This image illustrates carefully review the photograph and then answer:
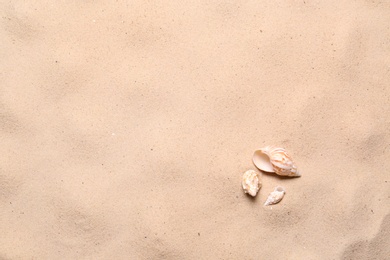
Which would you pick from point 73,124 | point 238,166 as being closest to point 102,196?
point 73,124

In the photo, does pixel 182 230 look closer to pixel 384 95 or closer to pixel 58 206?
pixel 58 206

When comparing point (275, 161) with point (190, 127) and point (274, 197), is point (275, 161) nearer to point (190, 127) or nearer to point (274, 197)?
point (274, 197)

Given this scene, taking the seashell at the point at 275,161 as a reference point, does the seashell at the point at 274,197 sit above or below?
below

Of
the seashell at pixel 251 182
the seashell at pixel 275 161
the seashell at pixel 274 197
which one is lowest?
the seashell at pixel 274 197

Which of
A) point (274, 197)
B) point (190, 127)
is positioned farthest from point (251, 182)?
point (190, 127)

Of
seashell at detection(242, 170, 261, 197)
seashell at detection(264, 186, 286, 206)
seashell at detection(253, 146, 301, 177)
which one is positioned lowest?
seashell at detection(264, 186, 286, 206)
